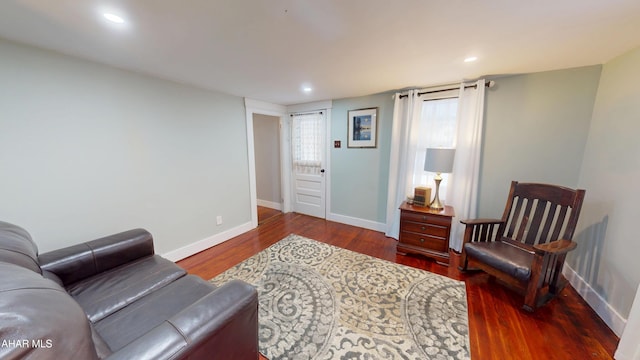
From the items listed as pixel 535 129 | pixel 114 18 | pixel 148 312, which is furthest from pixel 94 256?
pixel 535 129

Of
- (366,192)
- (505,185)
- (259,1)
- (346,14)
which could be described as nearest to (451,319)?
(505,185)

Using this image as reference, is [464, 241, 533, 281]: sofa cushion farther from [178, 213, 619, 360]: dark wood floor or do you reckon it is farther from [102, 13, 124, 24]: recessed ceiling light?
[102, 13, 124, 24]: recessed ceiling light

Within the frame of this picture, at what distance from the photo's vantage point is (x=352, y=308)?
70.8 inches

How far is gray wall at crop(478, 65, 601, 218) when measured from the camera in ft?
6.96

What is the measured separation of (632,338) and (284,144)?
164 inches

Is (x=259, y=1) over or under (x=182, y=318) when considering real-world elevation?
over

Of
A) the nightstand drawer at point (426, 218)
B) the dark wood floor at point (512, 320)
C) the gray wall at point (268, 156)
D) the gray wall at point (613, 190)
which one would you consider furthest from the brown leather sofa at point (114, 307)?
the gray wall at point (268, 156)

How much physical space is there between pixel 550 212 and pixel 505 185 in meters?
0.54

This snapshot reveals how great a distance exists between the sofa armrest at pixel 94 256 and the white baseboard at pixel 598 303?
11.7 feet

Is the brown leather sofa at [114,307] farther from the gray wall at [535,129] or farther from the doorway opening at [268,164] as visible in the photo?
the gray wall at [535,129]

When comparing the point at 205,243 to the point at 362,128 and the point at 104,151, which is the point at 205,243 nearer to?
the point at 104,151

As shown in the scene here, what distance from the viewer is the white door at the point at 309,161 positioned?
382cm

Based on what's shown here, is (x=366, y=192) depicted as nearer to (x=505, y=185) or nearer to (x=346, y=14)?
(x=505, y=185)

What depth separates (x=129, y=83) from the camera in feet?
6.83
